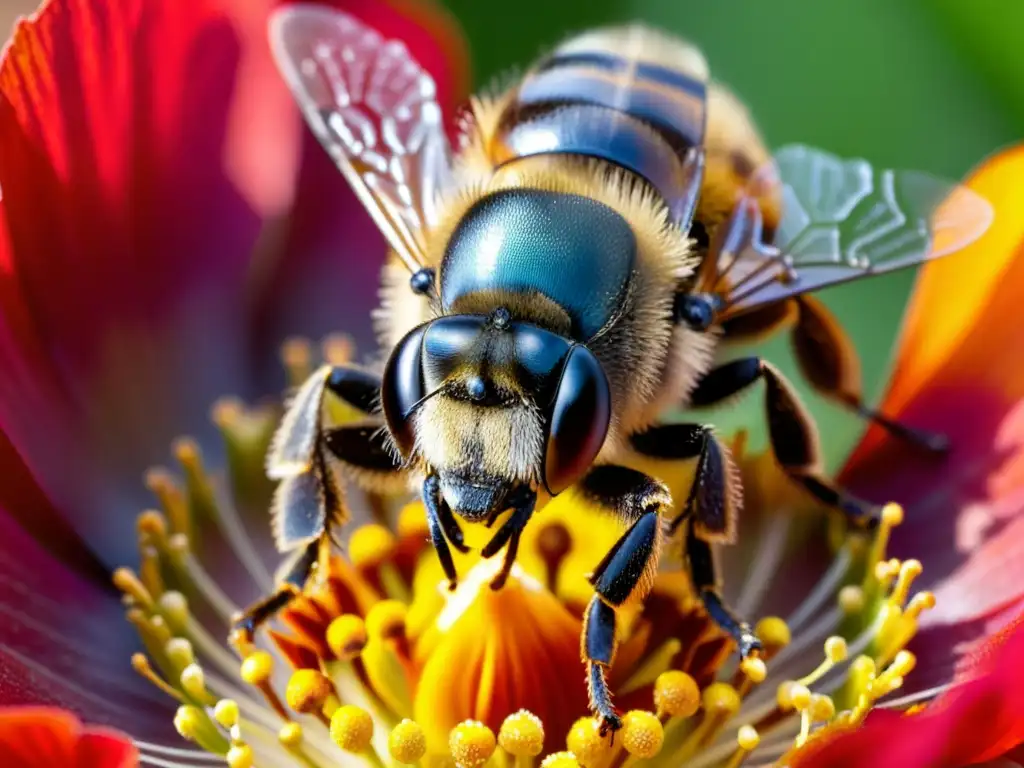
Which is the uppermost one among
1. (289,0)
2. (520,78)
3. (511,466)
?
(289,0)

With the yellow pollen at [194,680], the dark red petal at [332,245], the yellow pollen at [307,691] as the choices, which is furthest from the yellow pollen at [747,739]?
the dark red petal at [332,245]

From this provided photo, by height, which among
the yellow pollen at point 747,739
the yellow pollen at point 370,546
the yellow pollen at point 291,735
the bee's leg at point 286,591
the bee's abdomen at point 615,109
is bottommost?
the yellow pollen at point 747,739

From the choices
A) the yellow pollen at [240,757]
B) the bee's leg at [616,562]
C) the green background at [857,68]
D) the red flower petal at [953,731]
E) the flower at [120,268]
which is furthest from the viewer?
the green background at [857,68]

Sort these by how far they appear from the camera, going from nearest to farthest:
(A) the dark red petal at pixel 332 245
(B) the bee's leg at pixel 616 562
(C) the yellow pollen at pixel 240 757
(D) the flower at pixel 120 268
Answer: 1. (B) the bee's leg at pixel 616 562
2. (C) the yellow pollen at pixel 240 757
3. (D) the flower at pixel 120 268
4. (A) the dark red petal at pixel 332 245

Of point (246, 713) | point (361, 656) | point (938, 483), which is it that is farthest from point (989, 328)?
point (246, 713)

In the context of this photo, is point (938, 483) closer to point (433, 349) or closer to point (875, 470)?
point (875, 470)

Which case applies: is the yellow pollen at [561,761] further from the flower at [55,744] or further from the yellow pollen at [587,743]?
the flower at [55,744]

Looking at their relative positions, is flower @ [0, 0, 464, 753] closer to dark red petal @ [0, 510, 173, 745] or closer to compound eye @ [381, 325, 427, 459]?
dark red petal @ [0, 510, 173, 745]
